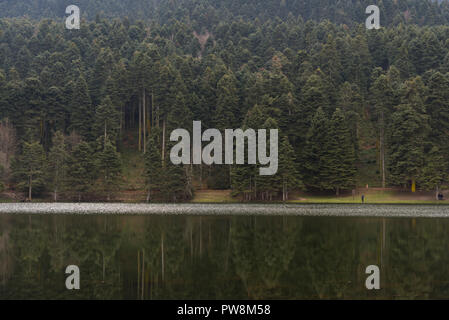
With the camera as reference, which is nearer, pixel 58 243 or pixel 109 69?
pixel 58 243

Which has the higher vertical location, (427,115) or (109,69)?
(109,69)

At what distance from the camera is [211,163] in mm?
84125

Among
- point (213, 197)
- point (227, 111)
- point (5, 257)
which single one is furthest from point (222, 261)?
point (227, 111)

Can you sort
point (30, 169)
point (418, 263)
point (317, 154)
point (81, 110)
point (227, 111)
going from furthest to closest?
point (81, 110), point (227, 111), point (317, 154), point (30, 169), point (418, 263)

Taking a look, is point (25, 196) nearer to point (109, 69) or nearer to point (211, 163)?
point (211, 163)

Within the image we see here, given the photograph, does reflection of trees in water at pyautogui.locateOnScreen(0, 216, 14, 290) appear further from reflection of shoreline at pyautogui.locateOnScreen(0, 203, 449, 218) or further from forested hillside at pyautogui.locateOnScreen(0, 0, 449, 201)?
forested hillside at pyautogui.locateOnScreen(0, 0, 449, 201)

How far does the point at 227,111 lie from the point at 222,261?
68.2m

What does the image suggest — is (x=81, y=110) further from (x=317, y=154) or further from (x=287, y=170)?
(x=317, y=154)

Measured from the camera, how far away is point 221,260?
878 inches

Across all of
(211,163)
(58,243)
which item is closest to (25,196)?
(211,163)

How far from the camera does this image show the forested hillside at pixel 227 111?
77.0 metres

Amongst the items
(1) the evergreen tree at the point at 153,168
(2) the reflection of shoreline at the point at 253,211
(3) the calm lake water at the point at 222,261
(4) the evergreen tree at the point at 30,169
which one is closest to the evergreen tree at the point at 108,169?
(1) the evergreen tree at the point at 153,168
